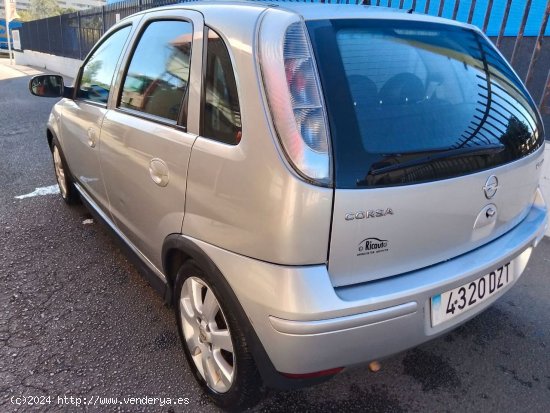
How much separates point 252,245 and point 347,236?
328mm

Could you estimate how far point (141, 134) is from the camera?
7.01 ft

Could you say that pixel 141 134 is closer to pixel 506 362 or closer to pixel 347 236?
pixel 347 236

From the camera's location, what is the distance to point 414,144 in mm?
1558

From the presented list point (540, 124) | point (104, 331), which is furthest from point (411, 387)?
point (104, 331)

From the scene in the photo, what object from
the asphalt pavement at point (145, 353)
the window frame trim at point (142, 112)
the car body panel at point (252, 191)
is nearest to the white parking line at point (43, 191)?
the asphalt pavement at point (145, 353)

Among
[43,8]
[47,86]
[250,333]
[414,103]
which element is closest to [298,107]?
[414,103]

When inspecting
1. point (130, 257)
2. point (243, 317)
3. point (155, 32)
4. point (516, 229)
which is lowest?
point (130, 257)

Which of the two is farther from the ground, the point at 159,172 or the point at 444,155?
the point at 444,155

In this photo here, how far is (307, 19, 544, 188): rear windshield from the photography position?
57.0 inches

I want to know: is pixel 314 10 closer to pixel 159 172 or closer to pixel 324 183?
pixel 324 183

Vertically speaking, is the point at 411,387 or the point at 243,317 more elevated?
the point at 243,317

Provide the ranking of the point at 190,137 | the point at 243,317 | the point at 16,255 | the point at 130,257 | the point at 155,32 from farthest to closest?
the point at 16,255 → the point at 130,257 → the point at 155,32 → the point at 190,137 → the point at 243,317

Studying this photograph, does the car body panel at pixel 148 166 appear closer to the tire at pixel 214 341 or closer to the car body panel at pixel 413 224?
the tire at pixel 214 341

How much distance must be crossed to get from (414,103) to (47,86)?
2859 millimetres
